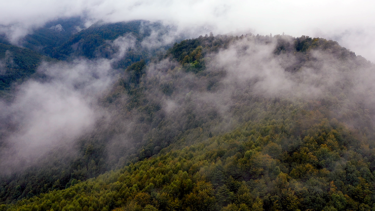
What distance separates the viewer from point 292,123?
8250cm

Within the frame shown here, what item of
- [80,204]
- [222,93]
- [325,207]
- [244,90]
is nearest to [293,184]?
[325,207]

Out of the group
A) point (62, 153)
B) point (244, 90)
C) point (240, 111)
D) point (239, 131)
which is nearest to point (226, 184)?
point (239, 131)

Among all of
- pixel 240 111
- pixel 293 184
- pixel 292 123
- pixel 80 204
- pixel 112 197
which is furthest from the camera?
pixel 240 111

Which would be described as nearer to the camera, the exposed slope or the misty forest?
the exposed slope

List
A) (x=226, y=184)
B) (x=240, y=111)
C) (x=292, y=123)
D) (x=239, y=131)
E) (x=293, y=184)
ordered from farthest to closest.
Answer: (x=240, y=111) < (x=239, y=131) < (x=292, y=123) < (x=226, y=184) < (x=293, y=184)

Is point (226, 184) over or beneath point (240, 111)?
beneath

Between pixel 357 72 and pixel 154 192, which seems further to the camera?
pixel 357 72

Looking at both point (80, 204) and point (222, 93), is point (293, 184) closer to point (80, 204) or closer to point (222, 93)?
point (80, 204)

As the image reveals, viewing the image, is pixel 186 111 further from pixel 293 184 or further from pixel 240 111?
pixel 293 184

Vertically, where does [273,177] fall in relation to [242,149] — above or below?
below

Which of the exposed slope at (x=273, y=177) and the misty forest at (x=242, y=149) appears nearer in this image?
the exposed slope at (x=273, y=177)

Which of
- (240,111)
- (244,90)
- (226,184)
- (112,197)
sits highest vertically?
(244,90)

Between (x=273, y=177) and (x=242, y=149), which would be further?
(x=242, y=149)

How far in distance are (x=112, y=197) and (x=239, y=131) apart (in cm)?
6757
